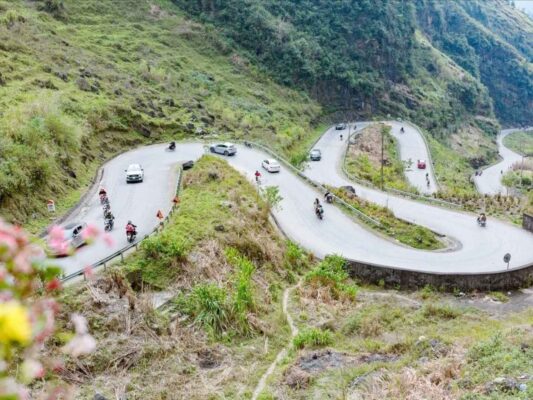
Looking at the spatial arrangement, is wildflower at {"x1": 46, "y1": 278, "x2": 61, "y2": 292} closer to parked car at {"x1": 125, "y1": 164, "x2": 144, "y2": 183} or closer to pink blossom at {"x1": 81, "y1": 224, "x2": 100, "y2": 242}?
pink blossom at {"x1": 81, "y1": 224, "x2": 100, "y2": 242}

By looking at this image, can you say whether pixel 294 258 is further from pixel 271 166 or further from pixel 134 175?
pixel 271 166

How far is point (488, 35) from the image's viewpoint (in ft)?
502

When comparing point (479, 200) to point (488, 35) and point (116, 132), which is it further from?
point (488, 35)

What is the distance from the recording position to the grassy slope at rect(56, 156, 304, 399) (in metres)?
14.8

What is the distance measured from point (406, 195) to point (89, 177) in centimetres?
2453

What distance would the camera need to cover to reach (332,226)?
31.5 meters

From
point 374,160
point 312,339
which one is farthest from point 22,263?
point 374,160

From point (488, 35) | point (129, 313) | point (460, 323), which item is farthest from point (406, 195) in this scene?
point (488, 35)

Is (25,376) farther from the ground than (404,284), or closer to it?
farther from the ground

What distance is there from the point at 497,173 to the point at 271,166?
200ft

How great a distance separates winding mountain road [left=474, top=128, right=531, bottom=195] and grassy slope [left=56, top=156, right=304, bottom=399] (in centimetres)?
4834

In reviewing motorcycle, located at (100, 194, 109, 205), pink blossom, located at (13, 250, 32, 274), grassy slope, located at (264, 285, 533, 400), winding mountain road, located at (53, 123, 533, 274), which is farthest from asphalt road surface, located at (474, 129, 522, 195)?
pink blossom, located at (13, 250, 32, 274)

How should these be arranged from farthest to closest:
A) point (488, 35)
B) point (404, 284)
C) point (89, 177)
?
point (488, 35)
point (89, 177)
point (404, 284)

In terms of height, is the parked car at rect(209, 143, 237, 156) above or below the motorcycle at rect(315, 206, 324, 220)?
below
